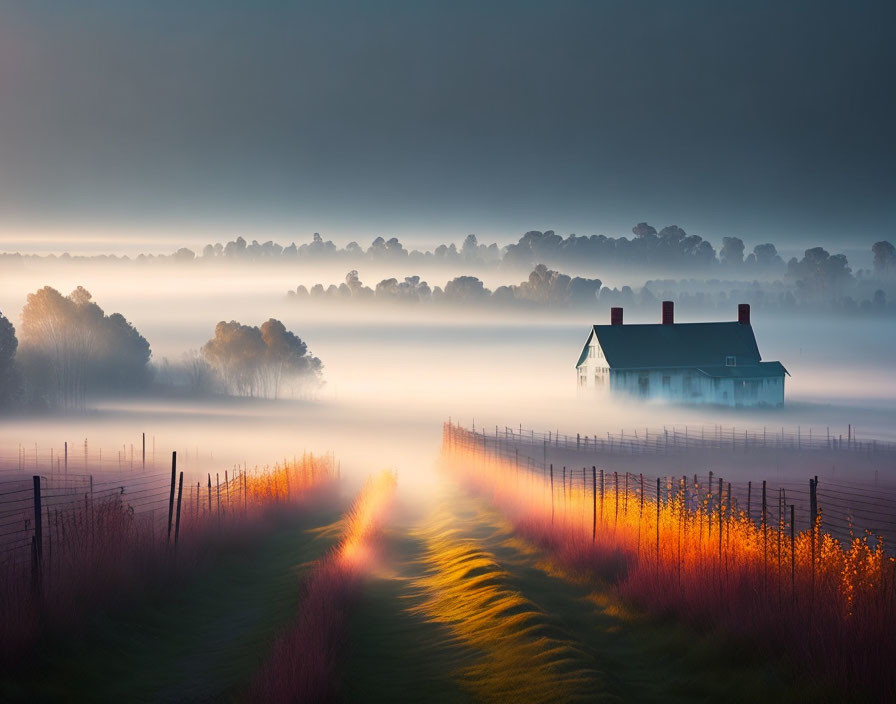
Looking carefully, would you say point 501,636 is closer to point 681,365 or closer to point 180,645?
point 180,645

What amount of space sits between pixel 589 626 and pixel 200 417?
116m

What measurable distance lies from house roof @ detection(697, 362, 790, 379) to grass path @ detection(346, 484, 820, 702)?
65.2 metres

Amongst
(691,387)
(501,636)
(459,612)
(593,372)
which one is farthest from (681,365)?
(501,636)

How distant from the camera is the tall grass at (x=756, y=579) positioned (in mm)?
13844

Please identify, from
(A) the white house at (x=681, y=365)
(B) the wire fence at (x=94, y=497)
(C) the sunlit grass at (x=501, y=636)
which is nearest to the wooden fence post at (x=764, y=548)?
(C) the sunlit grass at (x=501, y=636)

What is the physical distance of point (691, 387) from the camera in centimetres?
8719

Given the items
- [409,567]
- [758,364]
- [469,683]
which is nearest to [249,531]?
[409,567]

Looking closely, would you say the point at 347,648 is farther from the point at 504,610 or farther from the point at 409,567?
the point at 409,567

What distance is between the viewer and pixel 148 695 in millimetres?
15859

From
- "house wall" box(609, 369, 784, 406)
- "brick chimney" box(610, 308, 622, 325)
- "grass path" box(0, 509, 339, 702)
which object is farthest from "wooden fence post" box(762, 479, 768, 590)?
"brick chimney" box(610, 308, 622, 325)

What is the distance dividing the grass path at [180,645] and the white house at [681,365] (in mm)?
61603

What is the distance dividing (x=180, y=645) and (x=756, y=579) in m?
11.3

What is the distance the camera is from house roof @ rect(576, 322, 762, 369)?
283 feet

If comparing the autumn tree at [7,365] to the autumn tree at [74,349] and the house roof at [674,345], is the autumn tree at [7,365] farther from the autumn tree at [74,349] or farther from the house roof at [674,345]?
the house roof at [674,345]
